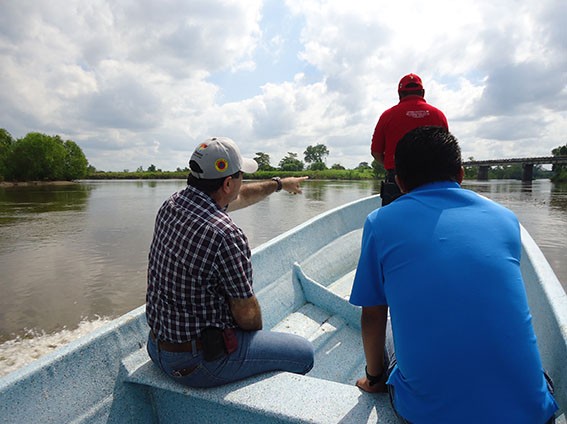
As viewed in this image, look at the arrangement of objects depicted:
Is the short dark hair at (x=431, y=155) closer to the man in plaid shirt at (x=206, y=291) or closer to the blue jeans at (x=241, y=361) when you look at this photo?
the man in plaid shirt at (x=206, y=291)

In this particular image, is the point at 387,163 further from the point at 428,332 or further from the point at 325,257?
the point at 428,332

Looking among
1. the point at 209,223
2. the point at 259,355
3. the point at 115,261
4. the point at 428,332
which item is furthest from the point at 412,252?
the point at 115,261

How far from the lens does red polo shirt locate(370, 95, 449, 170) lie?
3.13 metres

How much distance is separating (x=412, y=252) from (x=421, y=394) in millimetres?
394

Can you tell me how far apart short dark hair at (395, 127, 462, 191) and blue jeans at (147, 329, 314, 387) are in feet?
3.08

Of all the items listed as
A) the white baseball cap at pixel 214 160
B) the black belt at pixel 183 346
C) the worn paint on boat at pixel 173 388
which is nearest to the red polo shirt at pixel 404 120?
the worn paint on boat at pixel 173 388

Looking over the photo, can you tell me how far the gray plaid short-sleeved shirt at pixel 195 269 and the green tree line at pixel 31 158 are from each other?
62.9 meters

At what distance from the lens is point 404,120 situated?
10.4ft

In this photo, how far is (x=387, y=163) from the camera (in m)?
3.39

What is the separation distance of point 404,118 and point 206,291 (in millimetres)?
2419

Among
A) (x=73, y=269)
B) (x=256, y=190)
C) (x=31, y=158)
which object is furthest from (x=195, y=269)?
(x=31, y=158)

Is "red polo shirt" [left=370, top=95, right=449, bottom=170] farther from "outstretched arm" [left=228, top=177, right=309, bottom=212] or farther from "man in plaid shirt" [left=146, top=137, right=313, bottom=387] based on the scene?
"man in plaid shirt" [left=146, top=137, right=313, bottom=387]

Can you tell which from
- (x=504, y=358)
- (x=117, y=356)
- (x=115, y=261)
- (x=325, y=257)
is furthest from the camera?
(x=115, y=261)

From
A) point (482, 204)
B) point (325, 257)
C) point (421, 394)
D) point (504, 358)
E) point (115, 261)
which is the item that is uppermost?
point (482, 204)
